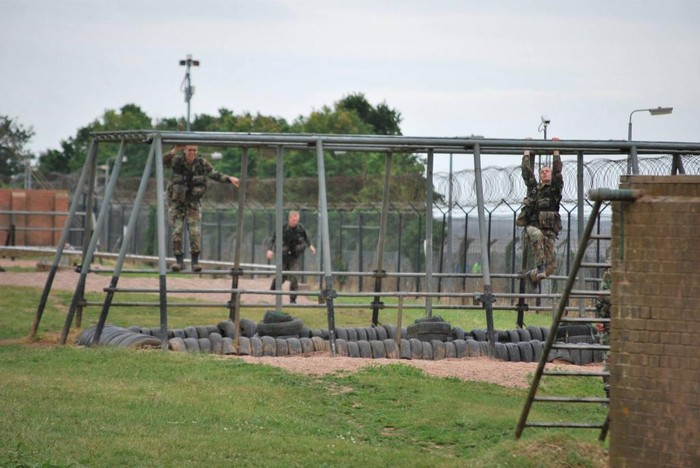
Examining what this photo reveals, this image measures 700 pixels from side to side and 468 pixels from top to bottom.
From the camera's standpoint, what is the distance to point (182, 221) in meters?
19.6

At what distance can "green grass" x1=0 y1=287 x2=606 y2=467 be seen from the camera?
33.8 feet

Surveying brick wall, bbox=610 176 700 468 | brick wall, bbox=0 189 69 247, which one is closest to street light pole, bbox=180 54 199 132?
brick wall, bbox=0 189 69 247

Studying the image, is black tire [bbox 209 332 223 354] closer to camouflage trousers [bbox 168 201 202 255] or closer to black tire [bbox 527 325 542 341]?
camouflage trousers [bbox 168 201 202 255]

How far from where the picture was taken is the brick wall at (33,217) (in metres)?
46.1

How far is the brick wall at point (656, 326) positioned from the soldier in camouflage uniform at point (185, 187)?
406 inches

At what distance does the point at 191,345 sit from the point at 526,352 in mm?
4348

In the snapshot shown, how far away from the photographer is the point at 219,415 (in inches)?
479

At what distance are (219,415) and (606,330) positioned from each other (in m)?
3.67

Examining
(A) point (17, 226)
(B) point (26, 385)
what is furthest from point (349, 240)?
(B) point (26, 385)

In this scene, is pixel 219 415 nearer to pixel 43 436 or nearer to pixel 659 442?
pixel 43 436

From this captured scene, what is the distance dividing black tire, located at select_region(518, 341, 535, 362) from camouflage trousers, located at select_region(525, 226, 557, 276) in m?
1.17

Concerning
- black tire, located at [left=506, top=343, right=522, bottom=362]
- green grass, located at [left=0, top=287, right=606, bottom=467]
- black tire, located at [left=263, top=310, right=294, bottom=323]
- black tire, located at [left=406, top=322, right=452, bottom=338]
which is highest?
black tire, located at [left=263, top=310, right=294, bottom=323]

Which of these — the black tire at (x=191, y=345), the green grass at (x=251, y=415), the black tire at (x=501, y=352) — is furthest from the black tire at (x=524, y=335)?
the black tire at (x=191, y=345)

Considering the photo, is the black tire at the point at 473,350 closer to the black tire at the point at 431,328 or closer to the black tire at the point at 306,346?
the black tire at the point at 431,328
